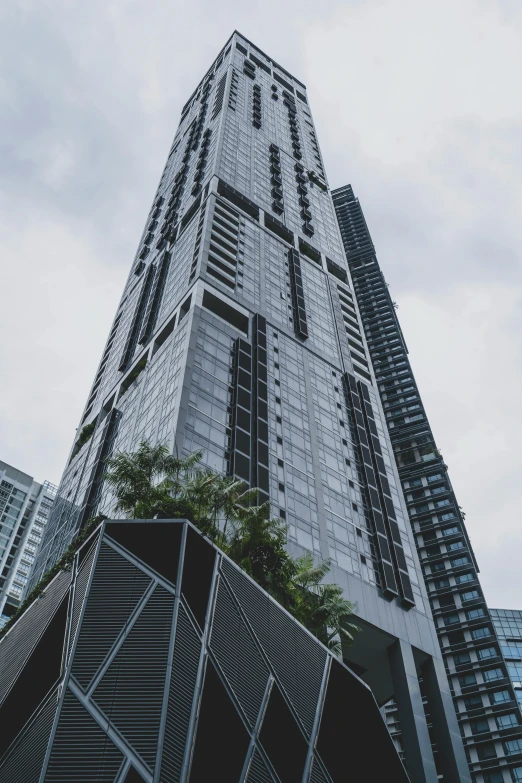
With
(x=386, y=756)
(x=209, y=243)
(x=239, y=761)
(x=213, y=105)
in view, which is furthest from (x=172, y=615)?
(x=213, y=105)

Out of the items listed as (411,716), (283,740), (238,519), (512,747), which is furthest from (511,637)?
(283,740)

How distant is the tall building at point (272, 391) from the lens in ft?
163

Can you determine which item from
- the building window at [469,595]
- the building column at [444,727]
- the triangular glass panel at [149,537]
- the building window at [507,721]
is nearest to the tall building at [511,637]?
the building window at [469,595]

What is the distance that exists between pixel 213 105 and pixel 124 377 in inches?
2217

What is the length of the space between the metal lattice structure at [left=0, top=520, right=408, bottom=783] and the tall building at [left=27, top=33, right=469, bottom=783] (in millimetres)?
18798

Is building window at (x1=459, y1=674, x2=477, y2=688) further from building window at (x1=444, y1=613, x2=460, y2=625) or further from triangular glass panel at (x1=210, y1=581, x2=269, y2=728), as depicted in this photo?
triangular glass panel at (x1=210, y1=581, x2=269, y2=728)

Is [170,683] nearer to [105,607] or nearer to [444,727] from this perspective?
[105,607]

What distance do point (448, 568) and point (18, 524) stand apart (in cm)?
7629

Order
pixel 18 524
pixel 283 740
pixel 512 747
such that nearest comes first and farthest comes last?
pixel 283 740 → pixel 512 747 → pixel 18 524

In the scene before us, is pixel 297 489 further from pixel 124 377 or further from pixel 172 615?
pixel 172 615

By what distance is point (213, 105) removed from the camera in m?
106

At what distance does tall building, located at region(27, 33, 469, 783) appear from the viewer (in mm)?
49719

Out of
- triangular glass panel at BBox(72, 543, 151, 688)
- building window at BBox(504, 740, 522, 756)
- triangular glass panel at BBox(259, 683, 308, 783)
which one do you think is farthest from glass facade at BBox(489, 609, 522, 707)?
triangular glass panel at BBox(72, 543, 151, 688)

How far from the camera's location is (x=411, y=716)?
1752 inches
